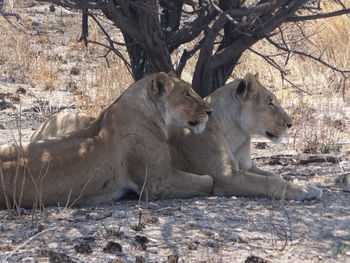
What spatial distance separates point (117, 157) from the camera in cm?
491

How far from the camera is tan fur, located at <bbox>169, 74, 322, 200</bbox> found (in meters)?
4.89

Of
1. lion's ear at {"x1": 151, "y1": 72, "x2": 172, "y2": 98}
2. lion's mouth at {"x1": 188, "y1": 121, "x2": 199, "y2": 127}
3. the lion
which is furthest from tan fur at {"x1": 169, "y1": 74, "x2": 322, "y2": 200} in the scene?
lion's ear at {"x1": 151, "y1": 72, "x2": 172, "y2": 98}

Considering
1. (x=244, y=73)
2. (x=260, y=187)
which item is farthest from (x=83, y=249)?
(x=244, y=73)

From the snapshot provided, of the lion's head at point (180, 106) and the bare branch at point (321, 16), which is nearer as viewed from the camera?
the lion's head at point (180, 106)

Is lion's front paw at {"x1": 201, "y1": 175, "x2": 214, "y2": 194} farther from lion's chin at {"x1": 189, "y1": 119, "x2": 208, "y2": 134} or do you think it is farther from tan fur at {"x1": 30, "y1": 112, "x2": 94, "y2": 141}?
tan fur at {"x1": 30, "y1": 112, "x2": 94, "y2": 141}

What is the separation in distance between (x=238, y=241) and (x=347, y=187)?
1.77 metres

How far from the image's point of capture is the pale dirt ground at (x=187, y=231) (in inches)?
139

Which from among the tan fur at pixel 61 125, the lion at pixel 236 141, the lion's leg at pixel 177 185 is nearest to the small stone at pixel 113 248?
the lion's leg at pixel 177 185

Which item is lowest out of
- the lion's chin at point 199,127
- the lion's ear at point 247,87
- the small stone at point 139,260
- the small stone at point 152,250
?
the small stone at point 139,260

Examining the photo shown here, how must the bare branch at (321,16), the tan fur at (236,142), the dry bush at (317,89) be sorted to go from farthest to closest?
the dry bush at (317,89)
the bare branch at (321,16)
the tan fur at (236,142)

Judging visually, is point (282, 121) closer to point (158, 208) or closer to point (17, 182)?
point (158, 208)

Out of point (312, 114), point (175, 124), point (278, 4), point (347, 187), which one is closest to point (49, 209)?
point (175, 124)

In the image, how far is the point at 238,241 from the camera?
3736 millimetres

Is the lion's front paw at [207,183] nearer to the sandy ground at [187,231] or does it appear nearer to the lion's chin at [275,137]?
the sandy ground at [187,231]
